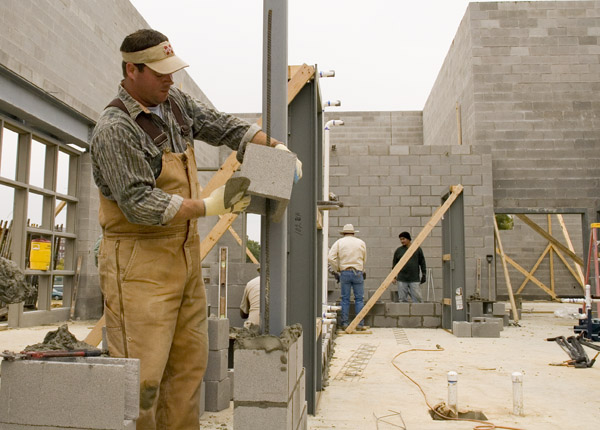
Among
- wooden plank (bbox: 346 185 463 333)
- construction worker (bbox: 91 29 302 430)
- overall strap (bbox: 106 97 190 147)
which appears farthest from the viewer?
wooden plank (bbox: 346 185 463 333)

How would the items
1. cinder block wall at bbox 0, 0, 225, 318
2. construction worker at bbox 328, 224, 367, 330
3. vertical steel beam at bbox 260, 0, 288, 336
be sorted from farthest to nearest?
construction worker at bbox 328, 224, 367, 330 < cinder block wall at bbox 0, 0, 225, 318 < vertical steel beam at bbox 260, 0, 288, 336

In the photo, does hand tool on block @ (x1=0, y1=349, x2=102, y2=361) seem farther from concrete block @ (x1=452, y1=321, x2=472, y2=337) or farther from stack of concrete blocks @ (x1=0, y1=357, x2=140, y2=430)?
concrete block @ (x1=452, y1=321, x2=472, y2=337)

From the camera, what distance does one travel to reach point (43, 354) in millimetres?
1715

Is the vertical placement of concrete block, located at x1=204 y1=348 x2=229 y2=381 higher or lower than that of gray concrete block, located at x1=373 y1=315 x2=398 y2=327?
higher

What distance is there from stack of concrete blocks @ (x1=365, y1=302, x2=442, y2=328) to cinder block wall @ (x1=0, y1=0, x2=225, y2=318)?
4.64m

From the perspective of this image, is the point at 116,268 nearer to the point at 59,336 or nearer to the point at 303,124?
the point at 59,336

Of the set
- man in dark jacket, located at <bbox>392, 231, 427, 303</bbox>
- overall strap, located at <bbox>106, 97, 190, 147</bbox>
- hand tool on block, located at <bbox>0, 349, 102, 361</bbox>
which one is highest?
overall strap, located at <bbox>106, 97, 190, 147</bbox>

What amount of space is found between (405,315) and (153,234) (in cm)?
786

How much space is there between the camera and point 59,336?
1940 millimetres

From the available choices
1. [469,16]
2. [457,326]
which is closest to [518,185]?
[469,16]

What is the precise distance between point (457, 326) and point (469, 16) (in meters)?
6.38

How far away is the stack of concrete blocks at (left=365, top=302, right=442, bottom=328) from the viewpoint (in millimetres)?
9320

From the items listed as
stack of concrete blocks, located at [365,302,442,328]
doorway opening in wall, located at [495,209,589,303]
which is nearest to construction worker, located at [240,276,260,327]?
stack of concrete blocks, located at [365,302,442,328]

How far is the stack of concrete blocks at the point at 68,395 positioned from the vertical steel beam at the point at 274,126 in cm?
75
